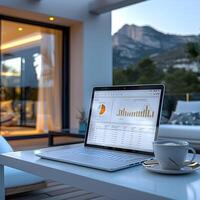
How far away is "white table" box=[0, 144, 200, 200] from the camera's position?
0.61 metres

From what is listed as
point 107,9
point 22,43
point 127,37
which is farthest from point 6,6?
point 127,37

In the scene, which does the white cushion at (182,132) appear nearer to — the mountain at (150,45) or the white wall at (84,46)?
the white wall at (84,46)

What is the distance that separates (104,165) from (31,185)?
1.65 meters

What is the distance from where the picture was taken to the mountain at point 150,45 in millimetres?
7621

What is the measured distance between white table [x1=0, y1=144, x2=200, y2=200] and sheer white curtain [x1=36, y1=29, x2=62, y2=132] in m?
5.30

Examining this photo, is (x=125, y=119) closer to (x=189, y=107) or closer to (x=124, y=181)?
(x=124, y=181)

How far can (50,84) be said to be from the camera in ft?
20.4

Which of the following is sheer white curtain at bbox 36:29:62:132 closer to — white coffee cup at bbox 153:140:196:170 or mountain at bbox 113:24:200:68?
mountain at bbox 113:24:200:68

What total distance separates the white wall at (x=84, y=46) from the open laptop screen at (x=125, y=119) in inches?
→ 180

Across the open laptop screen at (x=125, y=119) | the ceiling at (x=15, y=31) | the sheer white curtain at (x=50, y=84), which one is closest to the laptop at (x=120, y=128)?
the open laptop screen at (x=125, y=119)

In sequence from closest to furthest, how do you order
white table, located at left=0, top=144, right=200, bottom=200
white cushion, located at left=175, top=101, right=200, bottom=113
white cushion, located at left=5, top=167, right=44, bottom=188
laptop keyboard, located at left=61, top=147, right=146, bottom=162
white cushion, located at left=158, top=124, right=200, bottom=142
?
white table, located at left=0, top=144, right=200, bottom=200 < laptop keyboard, located at left=61, top=147, right=146, bottom=162 < white cushion, located at left=5, top=167, right=44, bottom=188 < white cushion, located at left=158, top=124, right=200, bottom=142 < white cushion, located at left=175, top=101, right=200, bottom=113

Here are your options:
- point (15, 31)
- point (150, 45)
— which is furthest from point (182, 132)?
point (150, 45)

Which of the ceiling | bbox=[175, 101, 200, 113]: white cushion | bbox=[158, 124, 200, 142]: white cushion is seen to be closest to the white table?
bbox=[158, 124, 200, 142]: white cushion

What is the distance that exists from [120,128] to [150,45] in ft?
23.7
